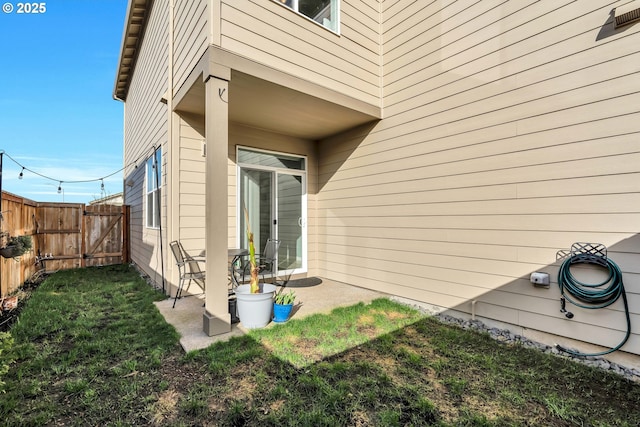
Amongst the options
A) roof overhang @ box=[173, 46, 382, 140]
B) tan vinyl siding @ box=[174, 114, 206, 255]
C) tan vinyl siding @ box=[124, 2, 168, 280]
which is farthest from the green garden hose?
tan vinyl siding @ box=[124, 2, 168, 280]

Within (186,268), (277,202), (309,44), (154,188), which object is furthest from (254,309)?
(154,188)

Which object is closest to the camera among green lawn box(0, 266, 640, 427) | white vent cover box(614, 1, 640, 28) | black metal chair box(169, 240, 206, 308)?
green lawn box(0, 266, 640, 427)

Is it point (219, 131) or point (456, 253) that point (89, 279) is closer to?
point (219, 131)

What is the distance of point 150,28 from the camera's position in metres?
6.22

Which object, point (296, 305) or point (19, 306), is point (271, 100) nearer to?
point (296, 305)

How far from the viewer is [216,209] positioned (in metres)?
3.17

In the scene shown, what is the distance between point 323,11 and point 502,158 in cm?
341

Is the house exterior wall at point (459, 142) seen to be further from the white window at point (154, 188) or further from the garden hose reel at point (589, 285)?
the white window at point (154, 188)

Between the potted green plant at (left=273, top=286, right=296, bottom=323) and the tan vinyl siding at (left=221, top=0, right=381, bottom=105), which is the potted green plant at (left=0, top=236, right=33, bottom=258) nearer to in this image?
the potted green plant at (left=273, top=286, right=296, bottom=323)

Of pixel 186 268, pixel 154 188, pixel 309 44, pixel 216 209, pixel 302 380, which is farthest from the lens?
pixel 154 188

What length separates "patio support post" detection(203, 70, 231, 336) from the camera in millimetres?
3145

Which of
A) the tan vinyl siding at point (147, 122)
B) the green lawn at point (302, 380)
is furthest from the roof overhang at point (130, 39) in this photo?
the green lawn at point (302, 380)

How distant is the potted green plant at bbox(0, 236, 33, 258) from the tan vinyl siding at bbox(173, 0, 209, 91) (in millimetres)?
3163

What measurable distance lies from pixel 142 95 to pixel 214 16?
16.7 feet
